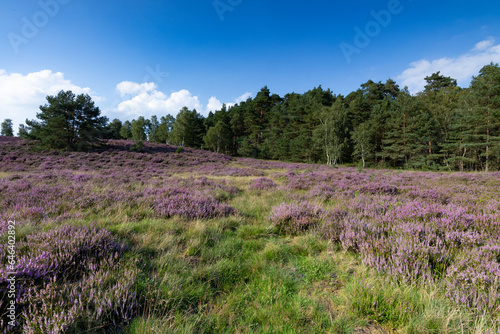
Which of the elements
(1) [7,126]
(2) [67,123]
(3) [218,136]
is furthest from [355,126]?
(1) [7,126]

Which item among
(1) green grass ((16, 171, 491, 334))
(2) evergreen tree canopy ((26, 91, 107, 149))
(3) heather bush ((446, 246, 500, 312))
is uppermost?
(2) evergreen tree canopy ((26, 91, 107, 149))

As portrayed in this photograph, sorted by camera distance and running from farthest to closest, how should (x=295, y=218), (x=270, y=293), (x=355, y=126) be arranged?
(x=355, y=126), (x=295, y=218), (x=270, y=293)

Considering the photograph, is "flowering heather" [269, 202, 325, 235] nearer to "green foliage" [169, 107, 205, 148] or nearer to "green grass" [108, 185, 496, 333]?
"green grass" [108, 185, 496, 333]

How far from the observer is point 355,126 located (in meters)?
43.7

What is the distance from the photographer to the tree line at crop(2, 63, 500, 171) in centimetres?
2465

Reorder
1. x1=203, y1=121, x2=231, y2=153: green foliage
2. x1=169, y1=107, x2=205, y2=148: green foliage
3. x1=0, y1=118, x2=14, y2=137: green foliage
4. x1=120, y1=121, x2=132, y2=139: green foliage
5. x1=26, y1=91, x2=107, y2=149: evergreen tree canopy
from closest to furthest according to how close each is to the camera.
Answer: x1=26, y1=91, x2=107, y2=149: evergreen tree canopy, x1=203, y1=121, x2=231, y2=153: green foliage, x1=169, y1=107, x2=205, y2=148: green foliage, x1=0, y1=118, x2=14, y2=137: green foliage, x1=120, y1=121, x2=132, y2=139: green foliage

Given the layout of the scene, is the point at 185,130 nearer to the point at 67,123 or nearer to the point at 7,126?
the point at 67,123

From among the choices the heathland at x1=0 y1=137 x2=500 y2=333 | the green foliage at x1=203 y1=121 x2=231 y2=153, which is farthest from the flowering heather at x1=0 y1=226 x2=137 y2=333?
the green foliage at x1=203 y1=121 x2=231 y2=153

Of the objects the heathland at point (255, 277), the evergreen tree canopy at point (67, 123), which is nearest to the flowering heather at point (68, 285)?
the heathland at point (255, 277)

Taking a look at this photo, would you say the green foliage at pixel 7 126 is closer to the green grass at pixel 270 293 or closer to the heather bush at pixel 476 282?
the green grass at pixel 270 293

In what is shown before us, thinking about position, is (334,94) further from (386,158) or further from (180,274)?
(180,274)

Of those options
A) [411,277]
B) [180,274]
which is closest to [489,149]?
[411,277]

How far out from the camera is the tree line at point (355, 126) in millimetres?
24647

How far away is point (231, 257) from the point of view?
3.05 metres
